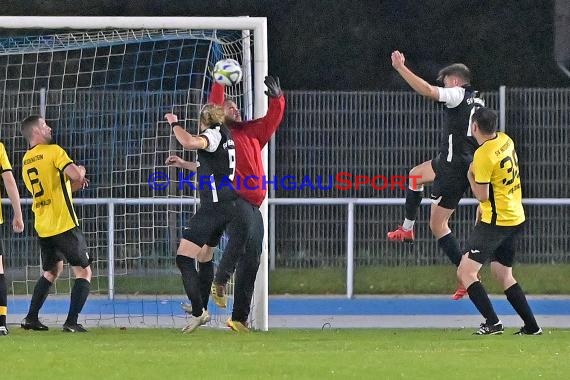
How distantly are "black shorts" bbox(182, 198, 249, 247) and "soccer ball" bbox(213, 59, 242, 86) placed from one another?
108 centimetres

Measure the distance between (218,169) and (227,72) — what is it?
94 centimetres

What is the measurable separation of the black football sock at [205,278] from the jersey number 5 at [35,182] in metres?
1.49

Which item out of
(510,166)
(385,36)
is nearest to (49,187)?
(510,166)

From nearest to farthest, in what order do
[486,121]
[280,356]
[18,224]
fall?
1. [280,356]
2. [486,121]
3. [18,224]

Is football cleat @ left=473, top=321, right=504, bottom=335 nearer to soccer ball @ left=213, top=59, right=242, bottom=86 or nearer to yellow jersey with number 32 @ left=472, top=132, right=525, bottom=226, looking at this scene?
yellow jersey with number 32 @ left=472, top=132, right=525, bottom=226

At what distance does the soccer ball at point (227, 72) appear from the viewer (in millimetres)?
12391

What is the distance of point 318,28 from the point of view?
20.6 m

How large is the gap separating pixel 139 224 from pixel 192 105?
5.44 feet

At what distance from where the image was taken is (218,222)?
470 inches

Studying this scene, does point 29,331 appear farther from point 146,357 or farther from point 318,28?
point 318,28

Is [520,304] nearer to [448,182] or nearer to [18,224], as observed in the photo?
[448,182]

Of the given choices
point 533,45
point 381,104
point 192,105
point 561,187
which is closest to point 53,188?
point 192,105

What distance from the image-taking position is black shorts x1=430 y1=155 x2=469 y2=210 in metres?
12.9

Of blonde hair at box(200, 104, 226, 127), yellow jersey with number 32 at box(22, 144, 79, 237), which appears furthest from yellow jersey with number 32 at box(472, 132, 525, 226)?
yellow jersey with number 32 at box(22, 144, 79, 237)
